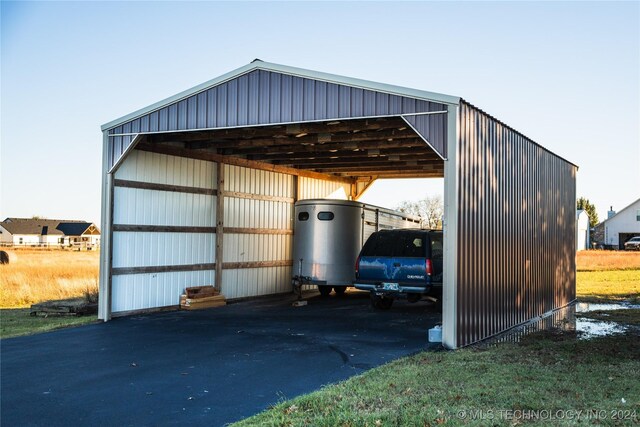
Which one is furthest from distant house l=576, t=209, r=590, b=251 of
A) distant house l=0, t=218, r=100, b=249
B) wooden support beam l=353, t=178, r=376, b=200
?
distant house l=0, t=218, r=100, b=249

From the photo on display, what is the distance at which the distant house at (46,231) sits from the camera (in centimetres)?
9047

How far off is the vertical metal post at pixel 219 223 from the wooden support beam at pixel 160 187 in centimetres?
22

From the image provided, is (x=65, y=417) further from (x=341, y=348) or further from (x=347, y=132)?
(x=347, y=132)

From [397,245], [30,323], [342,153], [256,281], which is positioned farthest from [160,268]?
[342,153]

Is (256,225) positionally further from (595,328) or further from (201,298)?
(595,328)

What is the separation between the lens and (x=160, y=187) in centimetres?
1539

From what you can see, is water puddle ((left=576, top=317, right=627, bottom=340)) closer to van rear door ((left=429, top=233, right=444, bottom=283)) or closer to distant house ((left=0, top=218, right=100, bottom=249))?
van rear door ((left=429, top=233, right=444, bottom=283))

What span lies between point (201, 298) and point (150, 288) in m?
1.47

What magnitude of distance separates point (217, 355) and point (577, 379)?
199 inches

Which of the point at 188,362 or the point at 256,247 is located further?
the point at 256,247

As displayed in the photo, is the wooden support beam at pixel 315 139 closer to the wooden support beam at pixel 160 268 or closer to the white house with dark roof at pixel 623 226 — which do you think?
the wooden support beam at pixel 160 268

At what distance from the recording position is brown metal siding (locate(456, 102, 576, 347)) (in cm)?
1119

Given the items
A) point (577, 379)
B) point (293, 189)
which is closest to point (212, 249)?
point (293, 189)

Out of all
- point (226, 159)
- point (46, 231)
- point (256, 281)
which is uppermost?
point (226, 159)
